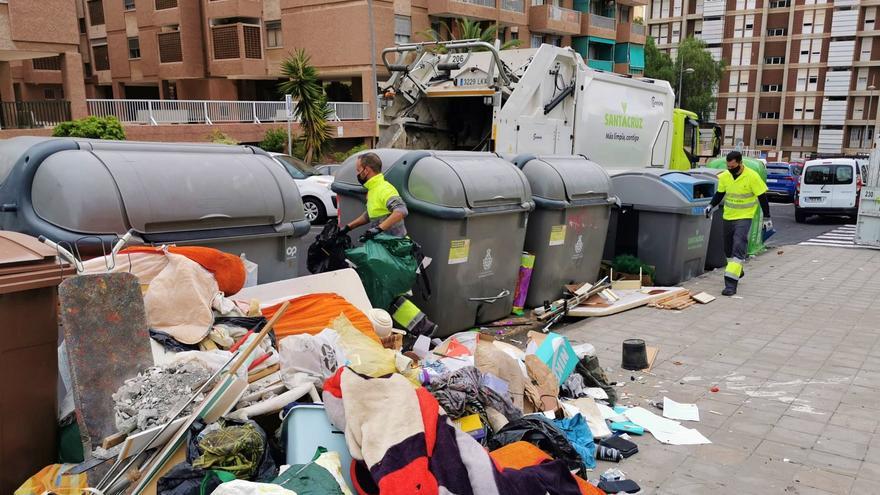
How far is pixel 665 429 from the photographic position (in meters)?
4.47

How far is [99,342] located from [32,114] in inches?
755

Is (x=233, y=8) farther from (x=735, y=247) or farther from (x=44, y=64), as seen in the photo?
(x=735, y=247)

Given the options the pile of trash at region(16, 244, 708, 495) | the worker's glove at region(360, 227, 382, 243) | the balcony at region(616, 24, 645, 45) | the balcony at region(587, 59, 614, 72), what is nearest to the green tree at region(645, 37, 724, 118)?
the balcony at region(616, 24, 645, 45)

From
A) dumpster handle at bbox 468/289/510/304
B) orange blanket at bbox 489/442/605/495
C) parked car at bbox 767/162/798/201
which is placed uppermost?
orange blanket at bbox 489/442/605/495

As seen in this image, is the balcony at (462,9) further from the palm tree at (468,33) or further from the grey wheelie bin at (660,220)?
the grey wheelie bin at (660,220)

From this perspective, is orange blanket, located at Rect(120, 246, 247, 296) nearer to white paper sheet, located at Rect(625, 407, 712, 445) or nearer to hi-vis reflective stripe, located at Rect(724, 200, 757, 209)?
white paper sheet, located at Rect(625, 407, 712, 445)

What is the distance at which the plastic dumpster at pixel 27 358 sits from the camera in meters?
3.01

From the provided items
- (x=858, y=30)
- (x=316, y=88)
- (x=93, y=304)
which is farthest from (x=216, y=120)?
(x=858, y=30)

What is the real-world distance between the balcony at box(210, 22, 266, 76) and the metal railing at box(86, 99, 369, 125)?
645 centimetres

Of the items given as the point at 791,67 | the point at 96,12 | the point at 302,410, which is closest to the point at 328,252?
the point at 302,410

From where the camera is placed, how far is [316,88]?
71.7 ft

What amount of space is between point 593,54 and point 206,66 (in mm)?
23628

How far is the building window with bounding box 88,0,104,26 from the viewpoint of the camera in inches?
1399

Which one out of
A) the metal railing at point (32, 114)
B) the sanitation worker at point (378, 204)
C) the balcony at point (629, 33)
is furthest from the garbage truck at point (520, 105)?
the balcony at point (629, 33)
